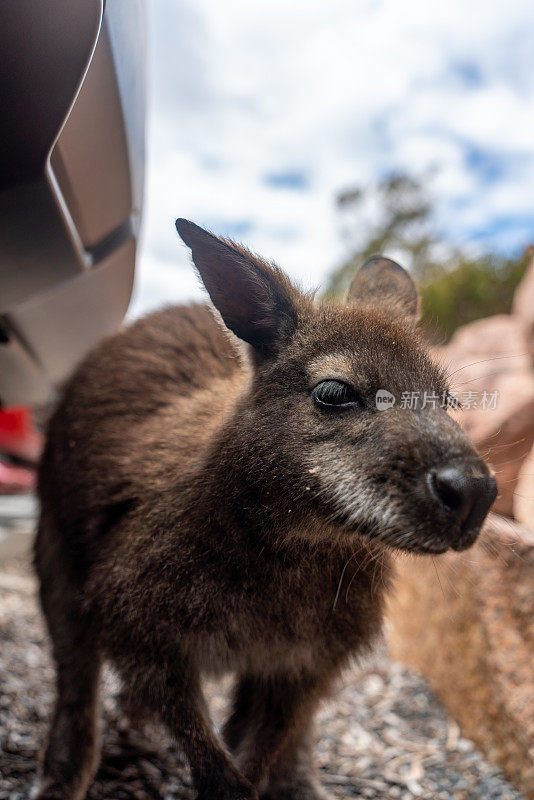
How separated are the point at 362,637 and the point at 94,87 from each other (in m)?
2.03

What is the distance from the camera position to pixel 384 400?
1.92 meters

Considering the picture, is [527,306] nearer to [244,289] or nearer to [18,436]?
[18,436]

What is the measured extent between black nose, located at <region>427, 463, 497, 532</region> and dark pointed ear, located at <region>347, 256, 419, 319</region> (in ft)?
3.23

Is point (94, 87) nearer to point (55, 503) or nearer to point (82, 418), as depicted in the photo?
point (82, 418)

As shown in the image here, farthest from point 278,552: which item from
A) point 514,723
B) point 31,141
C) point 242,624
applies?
point 514,723

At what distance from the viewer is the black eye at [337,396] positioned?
1.96 m

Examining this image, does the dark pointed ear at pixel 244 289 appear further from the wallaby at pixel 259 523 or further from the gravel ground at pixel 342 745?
the gravel ground at pixel 342 745

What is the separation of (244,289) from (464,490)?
3.04 ft

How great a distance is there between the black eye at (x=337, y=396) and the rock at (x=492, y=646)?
0.99 meters

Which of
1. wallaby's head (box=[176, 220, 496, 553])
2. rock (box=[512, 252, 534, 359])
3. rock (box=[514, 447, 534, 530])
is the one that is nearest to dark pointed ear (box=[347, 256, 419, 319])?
wallaby's head (box=[176, 220, 496, 553])

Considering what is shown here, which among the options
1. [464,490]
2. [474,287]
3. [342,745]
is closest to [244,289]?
[464,490]

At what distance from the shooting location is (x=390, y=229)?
12453 mm

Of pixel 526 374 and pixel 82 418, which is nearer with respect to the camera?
pixel 82 418

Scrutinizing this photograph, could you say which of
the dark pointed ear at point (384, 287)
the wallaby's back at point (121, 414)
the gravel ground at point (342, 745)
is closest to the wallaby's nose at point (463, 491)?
the wallaby's back at point (121, 414)
